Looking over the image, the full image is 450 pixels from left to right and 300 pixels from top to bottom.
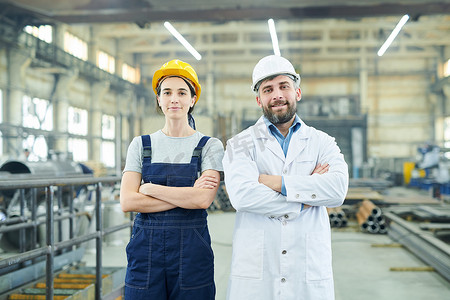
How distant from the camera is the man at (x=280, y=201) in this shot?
186cm

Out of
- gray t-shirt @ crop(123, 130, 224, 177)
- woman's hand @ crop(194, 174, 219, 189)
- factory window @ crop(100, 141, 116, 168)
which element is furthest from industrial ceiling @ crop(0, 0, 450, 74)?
woman's hand @ crop(194, 174, 219, 189)

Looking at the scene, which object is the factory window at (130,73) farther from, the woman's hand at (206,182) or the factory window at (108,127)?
the woman's hand at (206,182)

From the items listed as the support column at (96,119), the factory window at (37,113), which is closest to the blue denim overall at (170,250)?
the factory window at (37,113)

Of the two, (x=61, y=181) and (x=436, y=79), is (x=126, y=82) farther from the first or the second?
(x=61, y=181)

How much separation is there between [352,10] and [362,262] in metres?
5.82

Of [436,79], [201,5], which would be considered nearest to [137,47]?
[201,5]

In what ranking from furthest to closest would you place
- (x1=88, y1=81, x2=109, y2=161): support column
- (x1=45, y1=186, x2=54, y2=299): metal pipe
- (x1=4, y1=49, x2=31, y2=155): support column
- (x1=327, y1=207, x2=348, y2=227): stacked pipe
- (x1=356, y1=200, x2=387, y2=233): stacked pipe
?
(x1=88, y1=81, x2=109, y2=161): support column
(x1=4, y1=49, x2=31, y2=155): support column
(x1=327, y1=207, x2=348, y2=227): stacked pipe
(x1=356, y1=200, x2=387, y2=233): stacked pipe
(x1=45, y1=186, x2=54, y2=299): metal pipe

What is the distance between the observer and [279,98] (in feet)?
6.53

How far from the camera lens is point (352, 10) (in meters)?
8.80

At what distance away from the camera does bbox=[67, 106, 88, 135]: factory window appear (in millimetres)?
17781

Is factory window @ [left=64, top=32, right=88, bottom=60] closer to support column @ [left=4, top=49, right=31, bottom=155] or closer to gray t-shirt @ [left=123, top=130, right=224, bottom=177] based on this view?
support column @ [left=4, top=49, right=31, bottom=155]

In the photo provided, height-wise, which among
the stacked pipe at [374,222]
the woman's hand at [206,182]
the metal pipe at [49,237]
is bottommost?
the stacked pipe at [374,222]

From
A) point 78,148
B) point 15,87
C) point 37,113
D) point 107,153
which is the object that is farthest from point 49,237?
point 107,153

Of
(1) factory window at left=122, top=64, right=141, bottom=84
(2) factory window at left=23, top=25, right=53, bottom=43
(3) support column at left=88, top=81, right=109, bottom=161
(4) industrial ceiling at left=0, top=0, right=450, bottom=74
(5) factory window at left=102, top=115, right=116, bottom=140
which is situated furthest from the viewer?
(1) factory window at left=122, top=64, right=141, bottom=84
